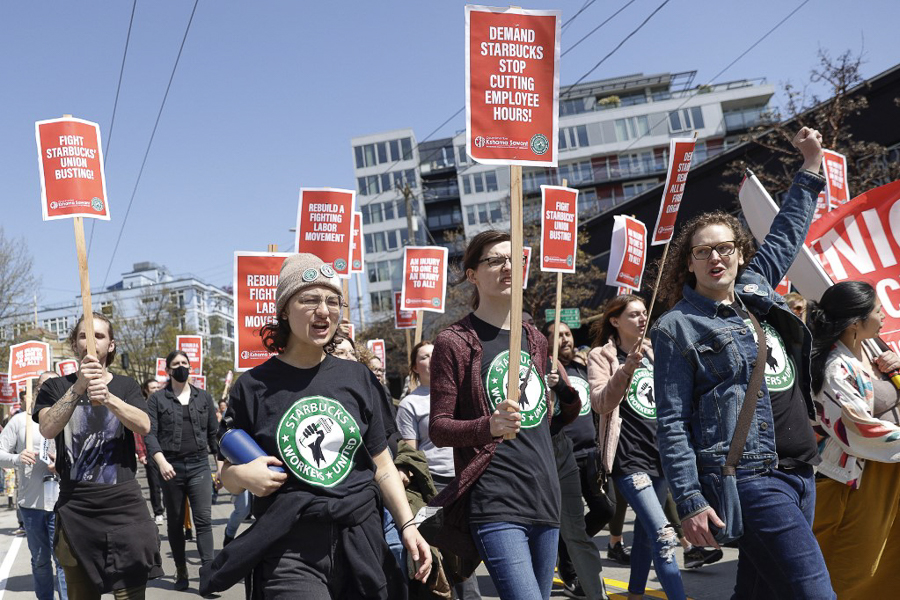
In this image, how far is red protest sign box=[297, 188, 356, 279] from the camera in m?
8.00

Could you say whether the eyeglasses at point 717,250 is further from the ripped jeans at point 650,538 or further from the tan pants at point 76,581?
the tan pants at point 76,581

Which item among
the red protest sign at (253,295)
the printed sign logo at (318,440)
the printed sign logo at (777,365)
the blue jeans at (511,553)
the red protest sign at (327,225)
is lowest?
the blue jeans at (511,553)

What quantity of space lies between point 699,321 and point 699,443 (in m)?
0.48

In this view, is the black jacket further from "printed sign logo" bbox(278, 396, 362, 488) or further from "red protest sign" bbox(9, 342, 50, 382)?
"printed sign logo" bbox(278, 396, 362, 488)

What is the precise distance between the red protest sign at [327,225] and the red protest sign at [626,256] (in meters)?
2.78

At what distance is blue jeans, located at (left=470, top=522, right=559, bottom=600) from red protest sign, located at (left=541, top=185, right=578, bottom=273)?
5.67m

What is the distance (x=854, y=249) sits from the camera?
586 centimetres

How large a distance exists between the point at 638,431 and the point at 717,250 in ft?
8.87

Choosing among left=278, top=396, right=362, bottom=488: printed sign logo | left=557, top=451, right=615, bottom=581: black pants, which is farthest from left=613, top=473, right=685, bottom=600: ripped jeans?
left=278, top=396, right=362, bottom=488: printed sign logo

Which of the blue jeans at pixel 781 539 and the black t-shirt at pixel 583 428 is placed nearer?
the blue jeans at pixel 781 539

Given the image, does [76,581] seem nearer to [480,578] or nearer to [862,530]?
[480,578]

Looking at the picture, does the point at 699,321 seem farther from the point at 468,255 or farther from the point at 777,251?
the point at 468,255

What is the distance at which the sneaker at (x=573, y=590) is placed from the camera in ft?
22.8

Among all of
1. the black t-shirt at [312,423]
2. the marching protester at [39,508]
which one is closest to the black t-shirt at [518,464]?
the black t-shirt at [312,423]
